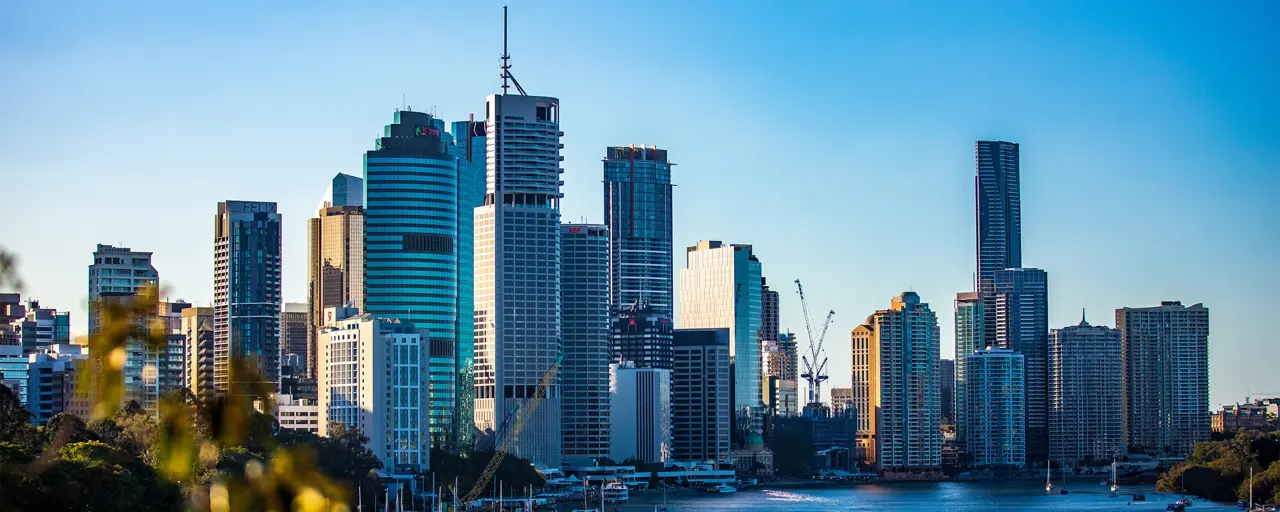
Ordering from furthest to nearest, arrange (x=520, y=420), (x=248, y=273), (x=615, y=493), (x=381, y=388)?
(x=248, y=273), (x=520, y=420), (x=615, y=493), (x=381, y=388)

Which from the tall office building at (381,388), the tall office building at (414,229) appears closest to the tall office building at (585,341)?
the tall office building at (414,229)

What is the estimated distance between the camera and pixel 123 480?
163 ft

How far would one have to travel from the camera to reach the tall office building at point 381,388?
127m

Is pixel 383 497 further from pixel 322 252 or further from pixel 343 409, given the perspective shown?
pixel 322 252

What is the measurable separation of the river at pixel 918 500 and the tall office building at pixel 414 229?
72.5 feet

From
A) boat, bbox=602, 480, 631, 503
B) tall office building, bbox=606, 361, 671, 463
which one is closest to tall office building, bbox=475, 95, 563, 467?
boat, bbox=602, 480, 631, 503

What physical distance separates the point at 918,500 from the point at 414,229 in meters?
46.8

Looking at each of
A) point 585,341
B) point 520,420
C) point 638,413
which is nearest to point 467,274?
point 520,420

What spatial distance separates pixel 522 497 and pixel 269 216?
2340 inches

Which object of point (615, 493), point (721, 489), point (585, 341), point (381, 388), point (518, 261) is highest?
point (518, 261)

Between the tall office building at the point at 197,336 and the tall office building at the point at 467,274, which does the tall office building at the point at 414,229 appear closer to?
the tall office building at the point at 467,274

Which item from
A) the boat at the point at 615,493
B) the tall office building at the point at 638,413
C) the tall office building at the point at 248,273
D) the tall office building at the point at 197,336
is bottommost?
the boat at the point at 615,493

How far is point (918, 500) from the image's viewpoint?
493 feet

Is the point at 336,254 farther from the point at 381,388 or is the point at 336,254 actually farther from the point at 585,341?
the point at 381,388
